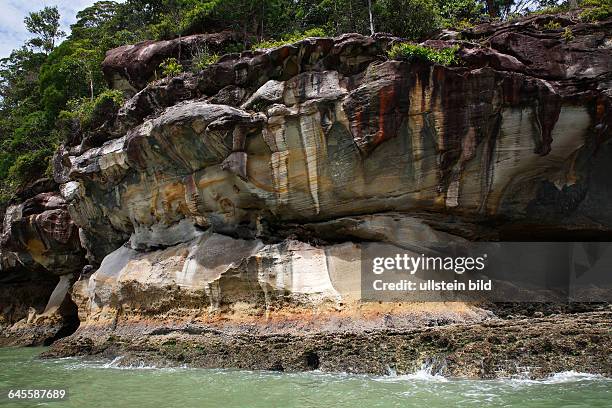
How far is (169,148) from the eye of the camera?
14453mm

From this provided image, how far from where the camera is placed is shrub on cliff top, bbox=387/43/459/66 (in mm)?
11945

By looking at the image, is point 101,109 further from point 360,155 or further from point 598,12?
point 598,12

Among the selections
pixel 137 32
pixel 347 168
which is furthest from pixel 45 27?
pixel 347 168

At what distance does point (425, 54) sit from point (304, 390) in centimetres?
809

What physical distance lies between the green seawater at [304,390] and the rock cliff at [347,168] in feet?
3.96

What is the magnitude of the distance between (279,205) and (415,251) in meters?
3.80

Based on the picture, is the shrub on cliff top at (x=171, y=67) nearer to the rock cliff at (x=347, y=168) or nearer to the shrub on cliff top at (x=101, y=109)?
the rock cliff at (x=347, y=168)

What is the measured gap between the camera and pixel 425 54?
1194 cm

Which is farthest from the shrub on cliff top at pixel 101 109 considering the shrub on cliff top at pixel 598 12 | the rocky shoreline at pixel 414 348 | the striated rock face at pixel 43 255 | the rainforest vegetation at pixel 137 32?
the shrub on cliff top at pixel 598 12

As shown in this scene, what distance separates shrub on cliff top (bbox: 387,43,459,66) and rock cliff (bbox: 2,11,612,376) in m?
0.17

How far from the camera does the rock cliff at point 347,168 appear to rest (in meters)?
12.0

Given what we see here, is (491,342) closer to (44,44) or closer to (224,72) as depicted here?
(224,72)

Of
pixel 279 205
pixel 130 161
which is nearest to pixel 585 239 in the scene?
pixel 279 205

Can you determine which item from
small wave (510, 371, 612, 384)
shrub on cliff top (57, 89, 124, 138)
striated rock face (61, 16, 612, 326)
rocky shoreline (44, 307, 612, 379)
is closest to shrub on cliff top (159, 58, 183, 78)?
striated rock face (61, 16, 612, 326)
